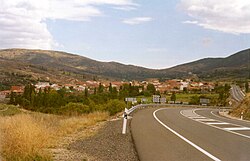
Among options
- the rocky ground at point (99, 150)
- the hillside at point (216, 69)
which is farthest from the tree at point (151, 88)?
the rocky ground at point (99, 150)

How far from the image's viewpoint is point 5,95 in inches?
992

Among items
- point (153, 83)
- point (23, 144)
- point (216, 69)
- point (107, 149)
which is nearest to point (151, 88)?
point (153, 83)

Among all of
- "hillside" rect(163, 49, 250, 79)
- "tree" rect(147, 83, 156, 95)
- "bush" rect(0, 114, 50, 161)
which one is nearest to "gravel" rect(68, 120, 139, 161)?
"bush" rect(0, 114, 50, 161)

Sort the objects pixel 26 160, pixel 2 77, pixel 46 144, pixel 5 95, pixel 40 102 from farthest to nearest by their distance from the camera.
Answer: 1. pixel 40 102
2. pixel 2 77
3. pixel 5 95
4. pixel 46 144
5. pixel 26 160

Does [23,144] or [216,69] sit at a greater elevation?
[216,69]

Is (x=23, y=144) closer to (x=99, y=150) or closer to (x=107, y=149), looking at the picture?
(x=99, y=150)

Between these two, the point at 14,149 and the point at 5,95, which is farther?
the point at 5,95

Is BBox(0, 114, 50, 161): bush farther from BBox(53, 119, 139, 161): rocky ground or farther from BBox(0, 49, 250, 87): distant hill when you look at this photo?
BBox(0, 49, 250, 87): distant hill

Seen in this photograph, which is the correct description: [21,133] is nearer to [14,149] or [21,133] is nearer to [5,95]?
[14,149]

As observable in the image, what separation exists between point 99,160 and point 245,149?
4.38 meters

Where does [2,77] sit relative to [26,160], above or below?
above

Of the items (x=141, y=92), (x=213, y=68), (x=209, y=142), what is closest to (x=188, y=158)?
(x=209, y=142)

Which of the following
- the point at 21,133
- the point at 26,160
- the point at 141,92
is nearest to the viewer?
the point at 26,160

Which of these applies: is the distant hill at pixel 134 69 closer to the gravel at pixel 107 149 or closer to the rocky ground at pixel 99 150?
the gravel at pixel 107 149
